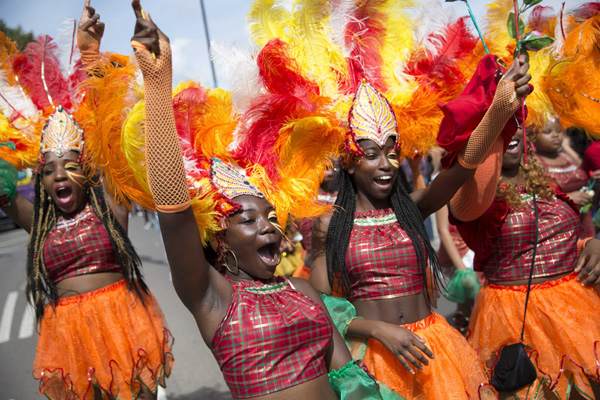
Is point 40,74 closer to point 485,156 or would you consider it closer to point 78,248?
point 78,248

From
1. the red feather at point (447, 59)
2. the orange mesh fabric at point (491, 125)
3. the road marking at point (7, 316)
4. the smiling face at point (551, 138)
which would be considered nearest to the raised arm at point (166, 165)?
the orange mesh fabric at point (491, 125)

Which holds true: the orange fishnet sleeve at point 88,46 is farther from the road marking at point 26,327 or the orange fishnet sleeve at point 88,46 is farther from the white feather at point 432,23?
the road marking at point 26,327

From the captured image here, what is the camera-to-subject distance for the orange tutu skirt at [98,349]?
11.7ft

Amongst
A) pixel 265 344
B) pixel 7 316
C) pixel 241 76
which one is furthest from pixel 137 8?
pixel 7 316

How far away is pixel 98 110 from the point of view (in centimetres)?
251

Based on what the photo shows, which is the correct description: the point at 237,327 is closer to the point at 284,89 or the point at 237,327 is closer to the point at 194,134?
the point at 194,134

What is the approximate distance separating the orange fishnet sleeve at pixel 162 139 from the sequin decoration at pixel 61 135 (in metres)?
2.04

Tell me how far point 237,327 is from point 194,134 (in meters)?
0.96

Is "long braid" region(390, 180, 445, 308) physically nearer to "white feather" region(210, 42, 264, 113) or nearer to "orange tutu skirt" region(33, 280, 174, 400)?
"white feather" region(210, 42, 264, 113)

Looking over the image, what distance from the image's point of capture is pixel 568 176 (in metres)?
5.13

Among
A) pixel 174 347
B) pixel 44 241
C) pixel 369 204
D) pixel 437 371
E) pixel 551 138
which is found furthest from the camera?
pixel 174 347

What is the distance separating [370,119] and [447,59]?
2.08 feet

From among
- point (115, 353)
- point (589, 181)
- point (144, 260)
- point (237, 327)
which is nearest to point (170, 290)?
point (144, 260)

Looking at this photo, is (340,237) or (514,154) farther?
(514,154)
